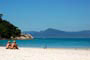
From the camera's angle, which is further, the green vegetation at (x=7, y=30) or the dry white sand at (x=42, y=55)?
the green vegetation at (x=7, y=30)

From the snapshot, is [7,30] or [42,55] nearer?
[42,55]

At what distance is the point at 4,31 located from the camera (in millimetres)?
133875

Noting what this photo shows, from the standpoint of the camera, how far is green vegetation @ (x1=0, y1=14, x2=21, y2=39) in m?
133

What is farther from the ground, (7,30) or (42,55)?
(7,30)

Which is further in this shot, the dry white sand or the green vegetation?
the green vegetation

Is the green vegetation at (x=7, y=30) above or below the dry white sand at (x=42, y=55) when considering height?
above

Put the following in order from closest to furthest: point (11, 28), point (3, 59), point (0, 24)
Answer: point (3, 59) < point (0, 24) < point (11, 28)

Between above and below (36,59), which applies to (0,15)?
above

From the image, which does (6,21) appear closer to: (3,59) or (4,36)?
(4,36)

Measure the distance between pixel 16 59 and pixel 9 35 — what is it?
126845 millimetres

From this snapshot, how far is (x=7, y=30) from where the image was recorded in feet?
442

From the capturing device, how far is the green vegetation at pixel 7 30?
133 m

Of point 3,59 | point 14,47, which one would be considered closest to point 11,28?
point 14,47

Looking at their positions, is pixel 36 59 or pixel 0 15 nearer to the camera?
pixel 36 59
